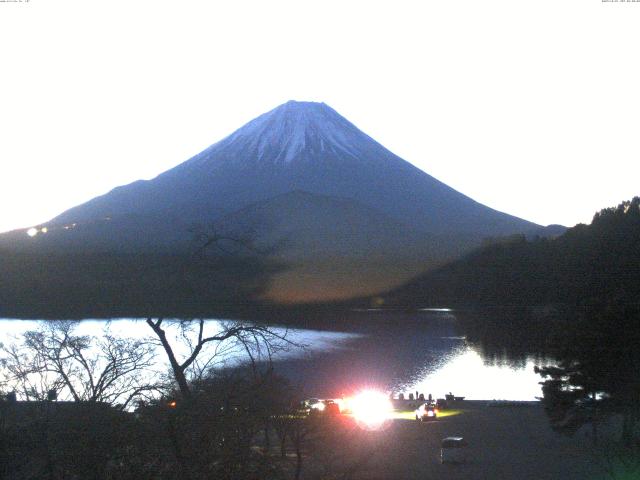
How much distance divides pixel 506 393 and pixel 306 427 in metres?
11.9

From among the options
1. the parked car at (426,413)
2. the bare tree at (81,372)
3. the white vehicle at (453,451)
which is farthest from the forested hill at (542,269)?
the bare tree at (81,372)

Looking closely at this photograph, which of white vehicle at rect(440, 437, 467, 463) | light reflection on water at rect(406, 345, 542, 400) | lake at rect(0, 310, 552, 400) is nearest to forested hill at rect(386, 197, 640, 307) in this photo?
lake at rect(0, 310, 552, 400)

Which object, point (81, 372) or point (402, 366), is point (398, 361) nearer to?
point (402, 366)

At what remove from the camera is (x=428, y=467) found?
10.3 meters

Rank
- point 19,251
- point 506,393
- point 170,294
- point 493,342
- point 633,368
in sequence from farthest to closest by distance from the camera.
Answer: point 493,342 < point 506,393 < point 19,251 < point 633,368 < point 170,294

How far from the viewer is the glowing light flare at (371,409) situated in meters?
13.2

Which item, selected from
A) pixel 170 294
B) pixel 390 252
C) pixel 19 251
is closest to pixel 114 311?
pixel 170 294

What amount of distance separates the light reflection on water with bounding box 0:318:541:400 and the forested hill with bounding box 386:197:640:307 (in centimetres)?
168

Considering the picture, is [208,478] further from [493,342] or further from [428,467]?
[493,342]

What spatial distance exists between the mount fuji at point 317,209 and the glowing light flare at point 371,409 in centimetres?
241

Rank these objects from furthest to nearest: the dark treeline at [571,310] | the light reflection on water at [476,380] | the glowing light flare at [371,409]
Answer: the light reflection on water at [476,380], the glowing light flare at [371,409], the dark treeline at [571,310]

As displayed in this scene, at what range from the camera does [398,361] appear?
81.0 feet

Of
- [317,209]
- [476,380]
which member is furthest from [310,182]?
[476,380]

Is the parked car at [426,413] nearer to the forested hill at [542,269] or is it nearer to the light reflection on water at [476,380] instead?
the light reflection on water at [476,380]
